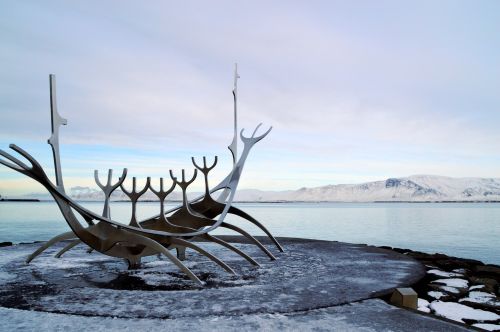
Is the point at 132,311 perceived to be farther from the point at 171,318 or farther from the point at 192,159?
the point at 192,159

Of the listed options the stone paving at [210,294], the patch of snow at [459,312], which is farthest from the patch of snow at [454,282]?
the patch of snow at [459,312]

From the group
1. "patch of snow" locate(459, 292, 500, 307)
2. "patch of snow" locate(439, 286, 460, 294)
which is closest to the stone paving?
"patch of snow" locate(439, 286, 460, 294)

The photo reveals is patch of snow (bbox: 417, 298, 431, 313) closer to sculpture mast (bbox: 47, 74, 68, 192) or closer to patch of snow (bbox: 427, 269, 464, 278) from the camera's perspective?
patch of snow (bbox: 427, 269, 464, 278)

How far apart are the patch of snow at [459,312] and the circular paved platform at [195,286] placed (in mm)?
770

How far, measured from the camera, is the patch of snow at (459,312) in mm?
6070

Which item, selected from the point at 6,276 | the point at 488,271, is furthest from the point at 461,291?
Answer: the point at 6,276

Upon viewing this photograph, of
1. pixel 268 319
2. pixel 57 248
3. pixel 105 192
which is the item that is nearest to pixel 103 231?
pixel 105 192

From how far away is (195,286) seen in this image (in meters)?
7.23

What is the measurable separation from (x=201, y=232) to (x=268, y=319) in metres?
3.61

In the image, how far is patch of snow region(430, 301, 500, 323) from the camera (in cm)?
607

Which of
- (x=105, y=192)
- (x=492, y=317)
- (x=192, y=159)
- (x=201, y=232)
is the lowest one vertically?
Answer: (x=492, y=317)

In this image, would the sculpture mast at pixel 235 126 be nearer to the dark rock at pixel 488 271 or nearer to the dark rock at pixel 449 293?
the dark rock at pixel 449 293

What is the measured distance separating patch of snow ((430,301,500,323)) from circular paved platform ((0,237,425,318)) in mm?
770

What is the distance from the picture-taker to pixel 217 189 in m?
11.0
